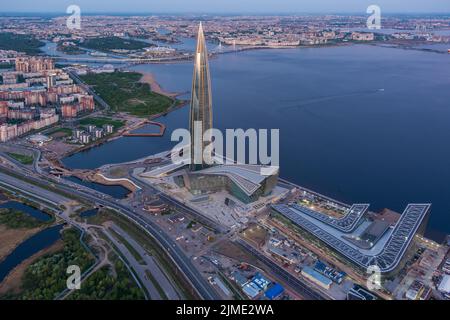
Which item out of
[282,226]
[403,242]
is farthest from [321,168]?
[403,242]

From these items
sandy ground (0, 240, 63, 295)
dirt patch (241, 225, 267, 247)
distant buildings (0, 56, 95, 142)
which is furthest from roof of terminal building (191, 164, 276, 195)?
distant buildings (0, 56, 95, 142)

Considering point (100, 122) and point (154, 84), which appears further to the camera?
point (154, 84)

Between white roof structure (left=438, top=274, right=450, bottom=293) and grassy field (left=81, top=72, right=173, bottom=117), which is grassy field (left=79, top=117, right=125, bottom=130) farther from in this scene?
white roof structure (left=438, top=274, right=450, bottom=293)

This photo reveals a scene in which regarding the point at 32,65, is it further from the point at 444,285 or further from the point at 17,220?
the point at 444,285

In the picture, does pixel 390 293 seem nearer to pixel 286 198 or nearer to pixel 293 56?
pixel 286 198

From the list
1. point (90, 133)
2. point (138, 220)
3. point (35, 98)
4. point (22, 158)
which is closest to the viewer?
point (138, 220)

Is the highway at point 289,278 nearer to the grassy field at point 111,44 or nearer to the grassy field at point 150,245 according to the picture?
the grassy field at point 150,245

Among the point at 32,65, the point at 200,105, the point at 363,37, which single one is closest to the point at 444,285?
the point at 200,105
